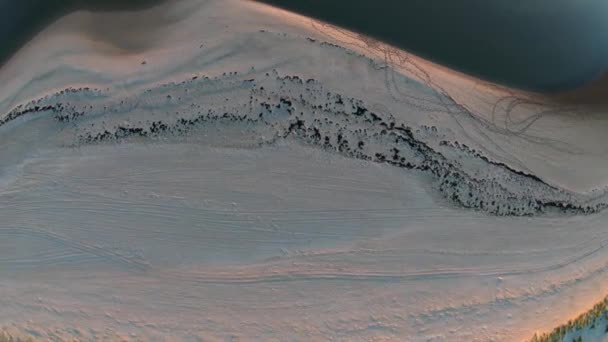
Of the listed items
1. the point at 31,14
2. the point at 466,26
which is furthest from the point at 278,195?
the point at 31,14

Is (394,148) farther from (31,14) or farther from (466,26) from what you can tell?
(31,14)

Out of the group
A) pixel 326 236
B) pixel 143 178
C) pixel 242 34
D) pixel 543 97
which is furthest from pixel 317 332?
pixel 543 97

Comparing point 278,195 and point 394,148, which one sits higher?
point 394,148

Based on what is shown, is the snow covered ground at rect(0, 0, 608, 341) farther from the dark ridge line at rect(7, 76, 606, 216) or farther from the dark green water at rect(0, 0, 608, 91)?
the dark green water at rect(0, 0, 608, 91)

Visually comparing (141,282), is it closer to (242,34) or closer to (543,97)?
(242,34)

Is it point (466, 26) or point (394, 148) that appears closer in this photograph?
point (394, 148)

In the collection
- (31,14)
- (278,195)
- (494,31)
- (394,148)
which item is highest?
(31,14)
